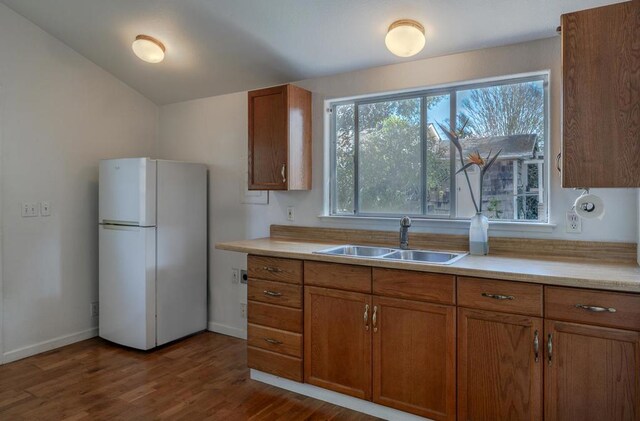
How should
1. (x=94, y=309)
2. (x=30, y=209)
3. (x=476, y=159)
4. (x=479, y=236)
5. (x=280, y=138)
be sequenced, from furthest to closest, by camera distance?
(x=94, y=309)
(x=30, y=209)
(x=280, y=138)
(x=476, y=159)
(x=479, y=236)

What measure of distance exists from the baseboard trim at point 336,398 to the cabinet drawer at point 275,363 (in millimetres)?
68

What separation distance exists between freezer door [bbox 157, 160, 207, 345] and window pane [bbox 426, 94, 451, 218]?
76.8 inches

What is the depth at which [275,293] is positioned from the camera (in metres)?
2.54

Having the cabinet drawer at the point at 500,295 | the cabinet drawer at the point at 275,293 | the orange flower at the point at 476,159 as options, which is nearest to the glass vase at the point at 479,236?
the orange flower at the point at 476,159

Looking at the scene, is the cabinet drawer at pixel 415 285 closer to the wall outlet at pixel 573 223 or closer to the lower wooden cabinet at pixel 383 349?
the lower wooden cabinet at pixel 383 349

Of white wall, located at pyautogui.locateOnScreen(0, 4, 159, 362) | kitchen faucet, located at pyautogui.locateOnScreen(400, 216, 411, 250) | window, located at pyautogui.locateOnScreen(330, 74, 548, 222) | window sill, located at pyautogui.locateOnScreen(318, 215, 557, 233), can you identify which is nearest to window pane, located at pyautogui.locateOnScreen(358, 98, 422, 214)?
window, located at pyautogui.locateOnScreen(330, 74, 548, 222)

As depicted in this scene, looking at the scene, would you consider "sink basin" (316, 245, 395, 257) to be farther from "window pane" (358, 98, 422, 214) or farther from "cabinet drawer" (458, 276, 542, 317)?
"cabinet drawer" (458, 276, 542, 317)

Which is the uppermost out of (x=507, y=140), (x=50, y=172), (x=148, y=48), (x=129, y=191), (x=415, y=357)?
(x=148, y=48)

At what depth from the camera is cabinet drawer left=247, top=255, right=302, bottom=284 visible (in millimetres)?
2451

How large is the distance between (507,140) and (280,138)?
4.86 ft

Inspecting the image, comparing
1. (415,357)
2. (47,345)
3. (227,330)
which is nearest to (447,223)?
(415,357)

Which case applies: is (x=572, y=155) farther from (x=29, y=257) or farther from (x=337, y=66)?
(x=29, y=257)

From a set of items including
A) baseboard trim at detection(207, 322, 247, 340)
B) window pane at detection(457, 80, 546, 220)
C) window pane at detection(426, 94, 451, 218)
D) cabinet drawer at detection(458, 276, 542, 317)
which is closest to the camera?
cabinet drawer at detection(458, 276, 542, 317)

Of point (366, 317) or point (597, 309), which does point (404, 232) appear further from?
point (597, 309)
